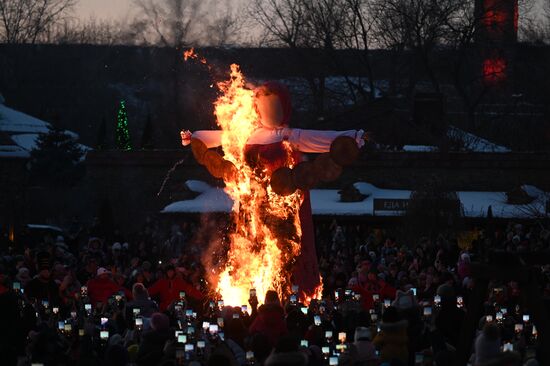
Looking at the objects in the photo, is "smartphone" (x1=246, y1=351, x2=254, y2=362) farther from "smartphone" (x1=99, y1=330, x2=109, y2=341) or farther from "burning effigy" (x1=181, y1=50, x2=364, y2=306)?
"burning effigy" (x1=181, y1=50, x2=364, y2=306)

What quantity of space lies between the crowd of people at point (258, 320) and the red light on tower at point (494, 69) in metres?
39.1

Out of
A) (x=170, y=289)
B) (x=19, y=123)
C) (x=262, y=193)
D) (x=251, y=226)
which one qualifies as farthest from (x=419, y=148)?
(x=19, y=123)

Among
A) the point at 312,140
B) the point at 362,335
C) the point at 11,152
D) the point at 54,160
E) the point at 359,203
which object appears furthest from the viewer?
the point at 54,160

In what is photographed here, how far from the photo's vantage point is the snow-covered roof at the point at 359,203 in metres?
42.9

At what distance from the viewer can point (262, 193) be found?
22.5 m

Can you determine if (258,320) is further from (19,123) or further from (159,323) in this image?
(19,123)

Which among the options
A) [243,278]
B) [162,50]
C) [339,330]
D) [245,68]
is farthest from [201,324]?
[162,50]

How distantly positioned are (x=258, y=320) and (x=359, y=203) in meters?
27.6

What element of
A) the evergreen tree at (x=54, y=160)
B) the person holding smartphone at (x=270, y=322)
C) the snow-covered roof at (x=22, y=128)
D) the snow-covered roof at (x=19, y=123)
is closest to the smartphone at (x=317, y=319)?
the person holding smartphone at (x=270, y=322)

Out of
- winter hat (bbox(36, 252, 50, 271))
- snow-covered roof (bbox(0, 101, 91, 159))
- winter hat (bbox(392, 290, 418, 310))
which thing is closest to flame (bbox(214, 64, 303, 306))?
winter hat (bbox(36, 252, 50, 271))

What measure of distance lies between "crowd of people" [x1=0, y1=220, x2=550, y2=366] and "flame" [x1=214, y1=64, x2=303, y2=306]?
42cm

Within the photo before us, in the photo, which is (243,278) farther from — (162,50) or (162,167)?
(162,50)

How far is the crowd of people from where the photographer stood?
1516cm

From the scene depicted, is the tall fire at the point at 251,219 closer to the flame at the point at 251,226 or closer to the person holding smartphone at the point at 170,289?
the flame at the point at 251,226
